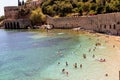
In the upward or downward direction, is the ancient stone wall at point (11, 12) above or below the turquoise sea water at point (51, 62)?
above

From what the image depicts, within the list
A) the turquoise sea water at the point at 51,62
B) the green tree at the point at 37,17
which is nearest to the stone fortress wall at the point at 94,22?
the green tree at the point at 37,17

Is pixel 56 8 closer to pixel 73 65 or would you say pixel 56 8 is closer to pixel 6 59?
pixel 6 59

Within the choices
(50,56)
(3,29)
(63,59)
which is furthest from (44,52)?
(3,29)

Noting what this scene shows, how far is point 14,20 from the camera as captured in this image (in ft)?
336

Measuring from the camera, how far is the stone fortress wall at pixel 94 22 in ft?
210

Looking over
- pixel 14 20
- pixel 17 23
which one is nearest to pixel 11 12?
pixel 14 20

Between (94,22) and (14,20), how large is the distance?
3642 cm

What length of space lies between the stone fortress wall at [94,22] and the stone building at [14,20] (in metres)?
10.1

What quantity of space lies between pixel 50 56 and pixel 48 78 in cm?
1343

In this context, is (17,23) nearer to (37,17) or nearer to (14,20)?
(14,20)

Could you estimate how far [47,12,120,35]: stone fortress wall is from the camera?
6402cm

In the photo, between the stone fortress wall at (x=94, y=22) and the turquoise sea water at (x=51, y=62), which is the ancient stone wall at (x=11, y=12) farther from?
the turquoise sea water at (x=51, y=62)

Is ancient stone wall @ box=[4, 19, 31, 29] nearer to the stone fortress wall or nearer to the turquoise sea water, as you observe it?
the stone fortress wall

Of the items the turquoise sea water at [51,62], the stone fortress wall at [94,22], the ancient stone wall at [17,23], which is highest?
the stone fortress wall at [94,22]
